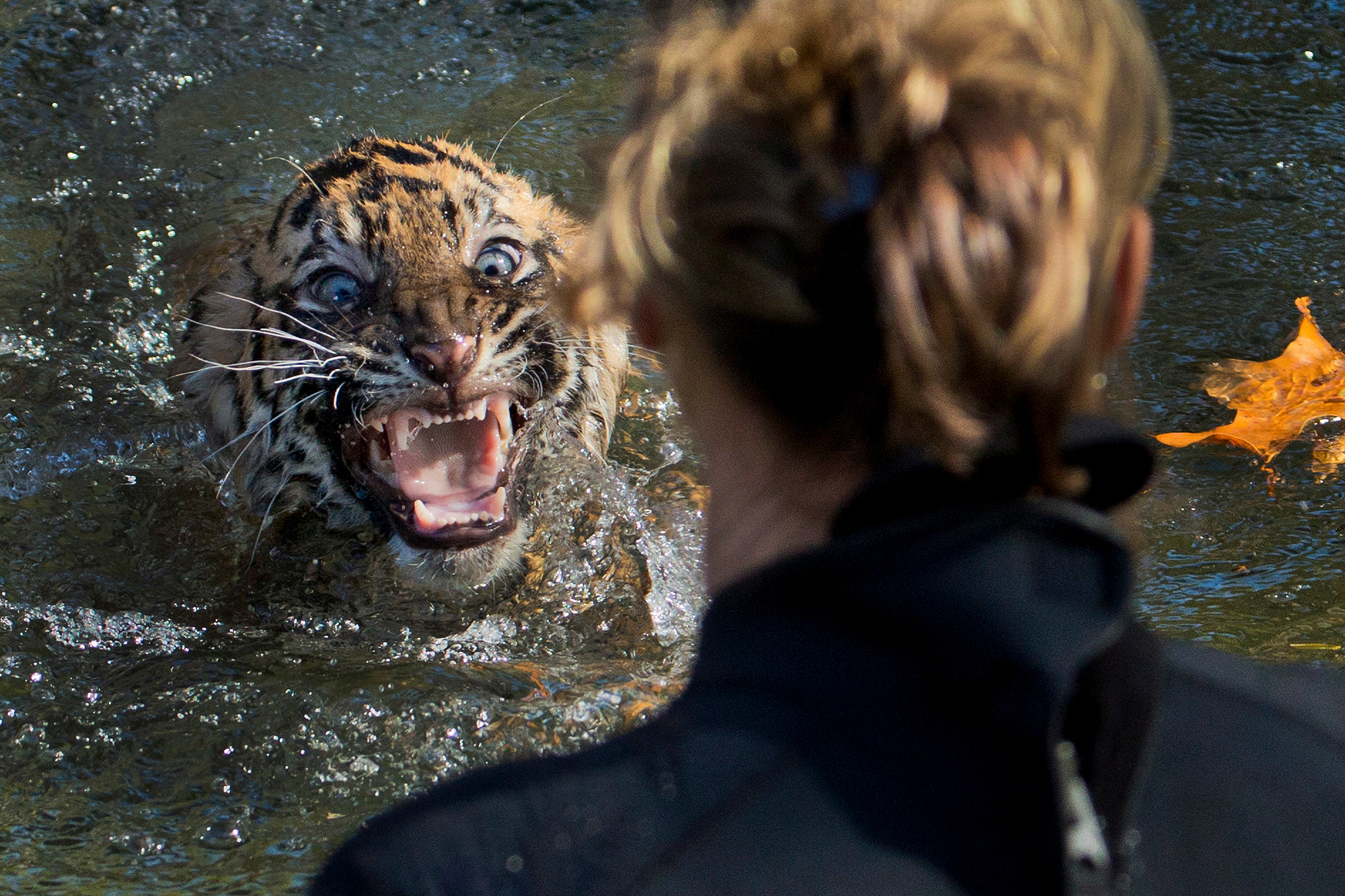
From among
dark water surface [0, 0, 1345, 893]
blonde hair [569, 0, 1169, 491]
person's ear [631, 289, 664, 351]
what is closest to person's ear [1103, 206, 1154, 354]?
blonde hair [569, 0, 1169, 491]

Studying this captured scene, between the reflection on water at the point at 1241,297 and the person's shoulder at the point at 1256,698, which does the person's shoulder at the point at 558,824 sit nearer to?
the person's shoulder at the point at 1256,698

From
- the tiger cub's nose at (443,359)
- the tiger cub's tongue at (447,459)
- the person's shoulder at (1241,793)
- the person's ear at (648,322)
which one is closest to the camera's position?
the person's shoulder at (1241,793)

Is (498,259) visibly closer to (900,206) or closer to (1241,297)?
(900,206)

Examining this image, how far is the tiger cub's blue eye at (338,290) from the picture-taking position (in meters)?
3.00

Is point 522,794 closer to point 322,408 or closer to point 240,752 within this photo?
point 240,752

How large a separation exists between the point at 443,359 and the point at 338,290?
0.44m

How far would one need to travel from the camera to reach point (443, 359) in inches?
108

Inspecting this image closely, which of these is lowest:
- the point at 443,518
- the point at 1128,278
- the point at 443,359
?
the point at 443,518

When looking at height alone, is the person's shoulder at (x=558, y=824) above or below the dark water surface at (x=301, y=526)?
above

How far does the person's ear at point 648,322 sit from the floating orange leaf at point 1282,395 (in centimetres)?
269

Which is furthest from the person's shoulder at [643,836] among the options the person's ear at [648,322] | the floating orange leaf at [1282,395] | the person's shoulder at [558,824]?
the floating orange leaf at [1282,395]

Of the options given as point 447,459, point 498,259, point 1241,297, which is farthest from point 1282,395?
point 447,459

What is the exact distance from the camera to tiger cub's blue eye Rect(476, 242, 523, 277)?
3039 mm

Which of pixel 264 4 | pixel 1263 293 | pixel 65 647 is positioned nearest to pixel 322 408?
pixel 65 647
